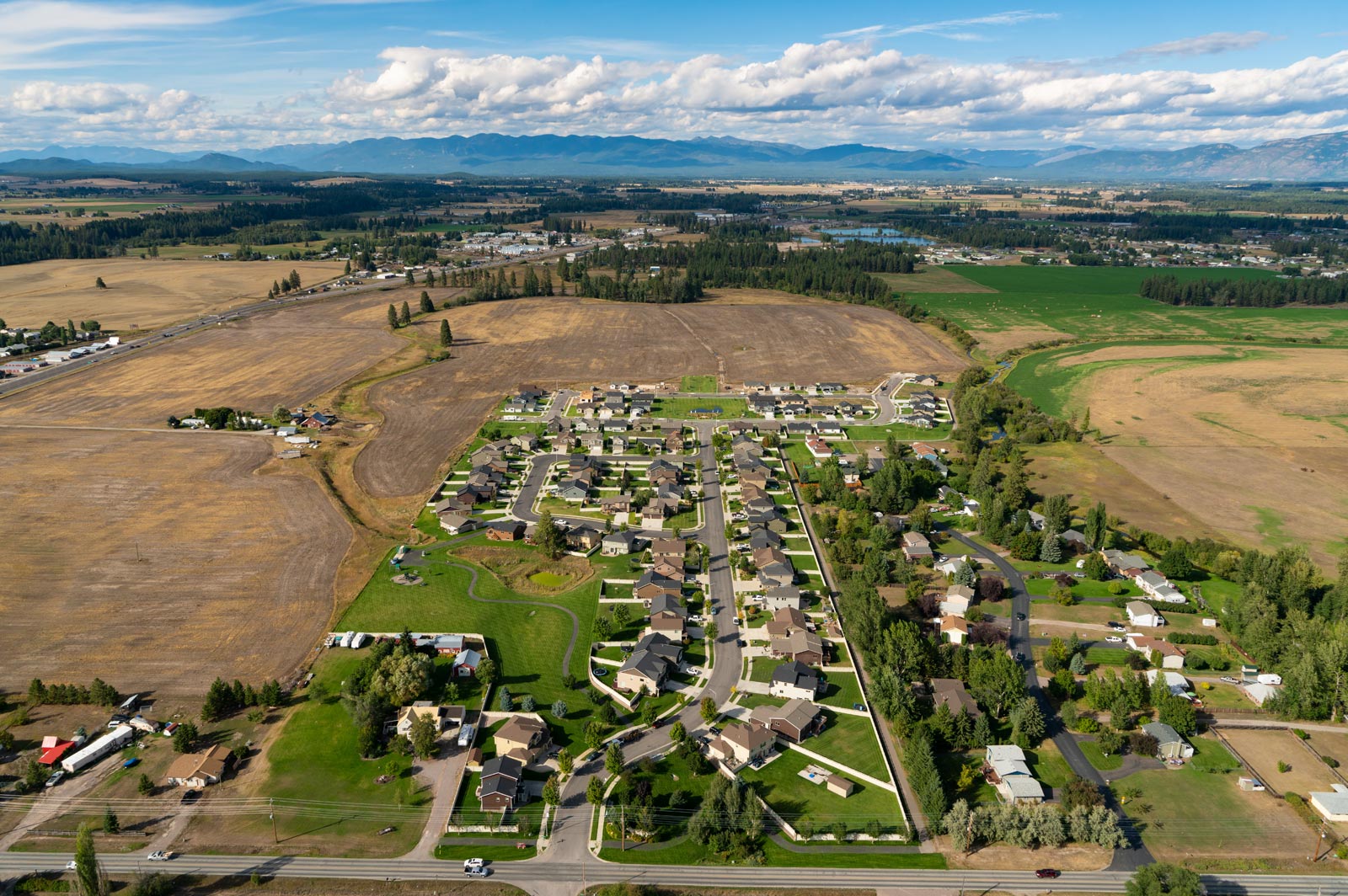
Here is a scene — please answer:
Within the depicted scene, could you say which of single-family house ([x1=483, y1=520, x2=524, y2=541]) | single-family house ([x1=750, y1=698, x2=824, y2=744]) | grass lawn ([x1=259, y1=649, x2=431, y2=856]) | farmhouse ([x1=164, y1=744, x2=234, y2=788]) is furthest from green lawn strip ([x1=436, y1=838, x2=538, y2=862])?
single-family house ([x1=483, y1=520, x2=524, y2=541])

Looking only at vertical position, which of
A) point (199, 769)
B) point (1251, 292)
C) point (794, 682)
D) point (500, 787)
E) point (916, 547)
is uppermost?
point (1251, 292)

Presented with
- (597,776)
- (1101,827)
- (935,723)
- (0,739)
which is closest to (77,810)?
(0,739)

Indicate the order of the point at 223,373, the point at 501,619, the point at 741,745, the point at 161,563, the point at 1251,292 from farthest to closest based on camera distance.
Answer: the point at 1251,292, the point at 223,373, the point at 161,563, the point at 501,619, the point at 741,745

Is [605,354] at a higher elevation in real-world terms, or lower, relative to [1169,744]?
higher

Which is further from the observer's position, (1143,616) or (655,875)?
(1143,616)

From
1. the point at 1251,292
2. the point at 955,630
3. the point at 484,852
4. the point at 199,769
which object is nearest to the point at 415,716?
the point at 484,852

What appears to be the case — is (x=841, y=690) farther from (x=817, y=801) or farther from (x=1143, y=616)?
(x=1143, y=616)

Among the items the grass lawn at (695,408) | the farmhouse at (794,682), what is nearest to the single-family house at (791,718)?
the farmhouse at (794,682)
